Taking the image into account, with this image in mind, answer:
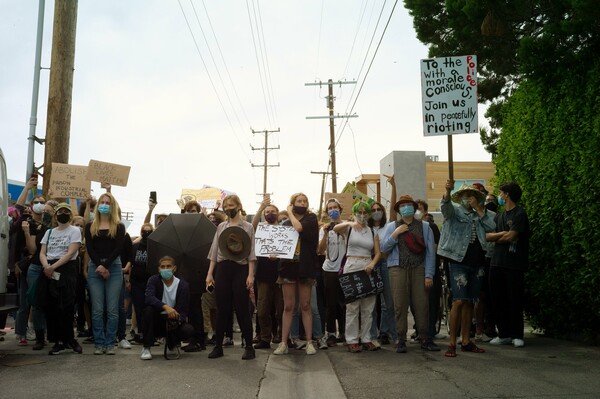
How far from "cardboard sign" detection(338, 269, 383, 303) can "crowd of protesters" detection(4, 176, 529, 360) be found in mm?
58

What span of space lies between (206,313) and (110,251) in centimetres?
213

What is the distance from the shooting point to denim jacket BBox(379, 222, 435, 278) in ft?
28.2

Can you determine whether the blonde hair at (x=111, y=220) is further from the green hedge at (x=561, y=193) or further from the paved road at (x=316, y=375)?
the green hedge at (x=561, y=193)

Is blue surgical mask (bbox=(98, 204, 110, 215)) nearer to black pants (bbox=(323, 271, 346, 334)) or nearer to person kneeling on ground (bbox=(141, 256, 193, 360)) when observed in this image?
person kneeling on ground (bbox=(141, 256, 193, 360))

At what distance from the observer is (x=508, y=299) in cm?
894

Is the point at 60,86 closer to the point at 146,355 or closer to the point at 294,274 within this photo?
the point at 146,355

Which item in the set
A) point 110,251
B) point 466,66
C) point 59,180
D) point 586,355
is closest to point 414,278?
point 586,355

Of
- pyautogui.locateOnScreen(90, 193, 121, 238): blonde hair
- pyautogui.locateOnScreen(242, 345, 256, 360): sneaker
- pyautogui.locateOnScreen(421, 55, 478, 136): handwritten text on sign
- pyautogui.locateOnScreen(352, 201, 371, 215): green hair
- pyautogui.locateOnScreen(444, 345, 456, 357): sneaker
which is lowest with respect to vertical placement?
pyautogui.locateOnScreen(242, 345, 256, 360): sneaker

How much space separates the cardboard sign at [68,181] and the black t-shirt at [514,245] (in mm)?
7062

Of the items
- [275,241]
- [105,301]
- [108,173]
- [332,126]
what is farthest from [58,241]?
[332,126]

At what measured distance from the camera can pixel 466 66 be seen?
9.41m

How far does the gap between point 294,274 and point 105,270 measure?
96.2 inches

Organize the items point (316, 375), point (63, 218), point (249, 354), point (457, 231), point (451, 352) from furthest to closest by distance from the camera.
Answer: point (63, 218) < point (457, 231) < point (249, 354) < point (451, 352) < point (316, 375)

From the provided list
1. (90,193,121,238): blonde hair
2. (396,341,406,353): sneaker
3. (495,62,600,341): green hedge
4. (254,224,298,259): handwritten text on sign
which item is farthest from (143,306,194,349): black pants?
(495,62,600,341): green hedge
